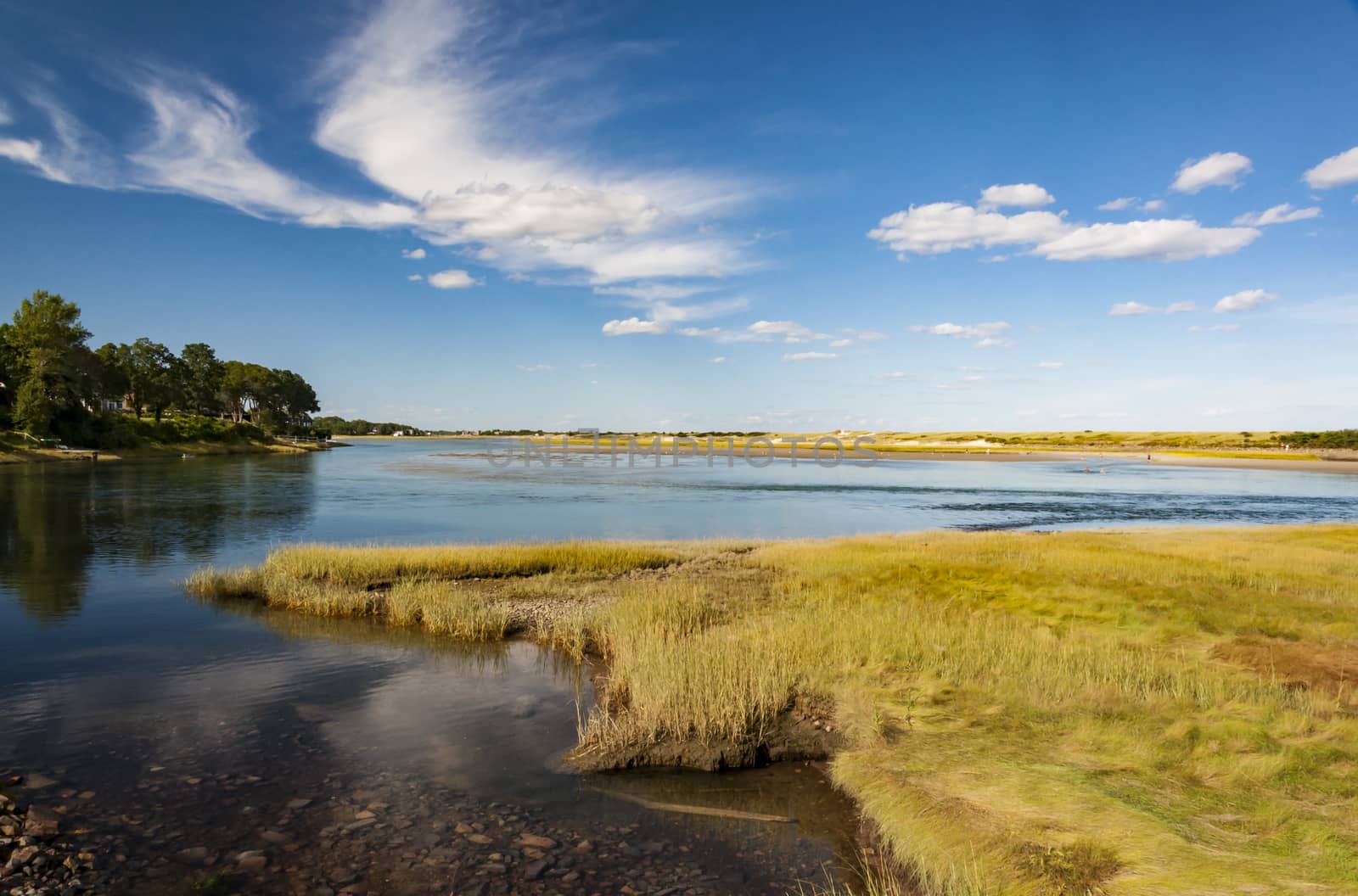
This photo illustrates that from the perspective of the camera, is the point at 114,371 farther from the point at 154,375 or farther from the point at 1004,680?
the point at 1004,680

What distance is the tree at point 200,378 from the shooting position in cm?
15650

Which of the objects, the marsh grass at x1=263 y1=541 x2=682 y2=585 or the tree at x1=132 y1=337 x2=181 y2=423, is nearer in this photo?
the marsh grass at x1=263 y1=541 x2=682 y2=585

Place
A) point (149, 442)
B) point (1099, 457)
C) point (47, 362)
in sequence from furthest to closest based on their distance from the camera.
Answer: point (1099, 457)
point (149, 442)
point (47, 362)

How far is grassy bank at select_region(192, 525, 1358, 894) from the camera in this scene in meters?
7.19

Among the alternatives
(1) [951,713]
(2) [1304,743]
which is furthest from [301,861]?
(2) [1304,743]

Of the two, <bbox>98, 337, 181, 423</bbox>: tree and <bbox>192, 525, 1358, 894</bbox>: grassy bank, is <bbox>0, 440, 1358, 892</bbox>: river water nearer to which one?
<bbox>192, 525, 1358, 894</bbox>: grassy bank

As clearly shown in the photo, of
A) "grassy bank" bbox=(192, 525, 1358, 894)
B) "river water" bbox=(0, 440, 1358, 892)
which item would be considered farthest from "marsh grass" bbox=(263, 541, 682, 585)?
"river water" bbox=(0, 440, 1358, 892)

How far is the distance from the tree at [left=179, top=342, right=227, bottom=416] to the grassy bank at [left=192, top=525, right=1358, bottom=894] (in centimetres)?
16049

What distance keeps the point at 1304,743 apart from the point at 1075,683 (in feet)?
9.57

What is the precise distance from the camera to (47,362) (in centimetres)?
9169

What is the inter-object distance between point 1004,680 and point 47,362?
116 meters

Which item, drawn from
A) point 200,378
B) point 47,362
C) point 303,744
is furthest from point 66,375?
point 303,744

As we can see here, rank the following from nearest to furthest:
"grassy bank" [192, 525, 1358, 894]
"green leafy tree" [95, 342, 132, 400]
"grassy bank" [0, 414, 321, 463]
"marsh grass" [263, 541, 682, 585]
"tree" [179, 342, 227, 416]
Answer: "grassy bank" [192, 525, 1358, 894] < "marsh grass" [263, 541, 682, 585] < "grassy bank" [0, 414, 321, 463] < "green leafy tree" [95, 342, 132, 400] < "tree" [179, 342, 227, 416]

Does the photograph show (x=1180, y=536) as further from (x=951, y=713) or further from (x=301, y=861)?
(x=301, y=861)
